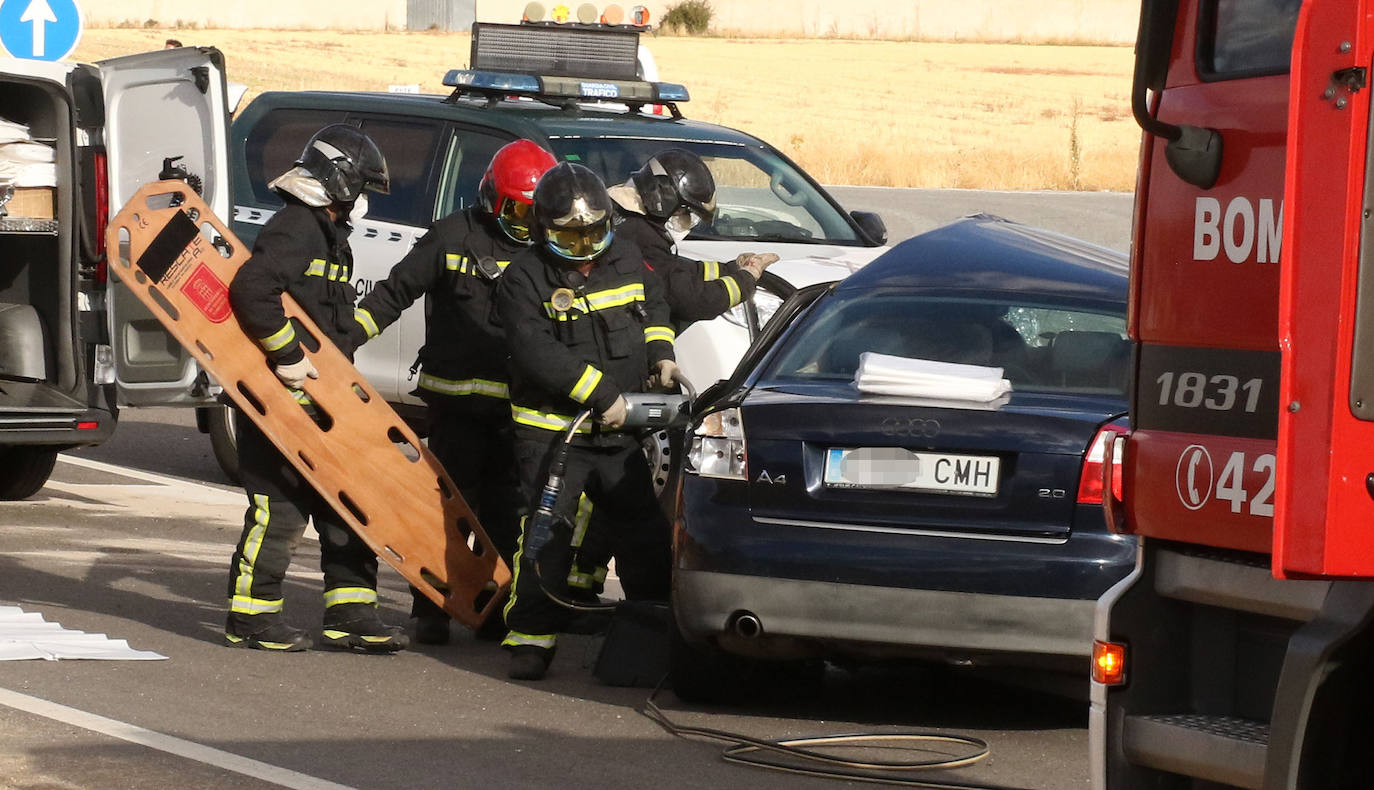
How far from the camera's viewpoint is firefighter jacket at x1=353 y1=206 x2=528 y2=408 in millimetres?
7824

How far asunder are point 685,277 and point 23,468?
4.11 meters

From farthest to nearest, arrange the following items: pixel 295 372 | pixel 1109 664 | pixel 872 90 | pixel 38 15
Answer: pixel 872 90 → pixel 38 15 → pixel 295 372 → pixel 1109 664

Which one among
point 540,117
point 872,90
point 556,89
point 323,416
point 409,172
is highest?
point 872,90

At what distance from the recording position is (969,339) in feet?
21.9

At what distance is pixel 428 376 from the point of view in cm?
798

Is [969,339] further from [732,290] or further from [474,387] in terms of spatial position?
[474,387]

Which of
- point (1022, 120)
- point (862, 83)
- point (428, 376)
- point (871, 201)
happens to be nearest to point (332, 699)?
point (428, 376)

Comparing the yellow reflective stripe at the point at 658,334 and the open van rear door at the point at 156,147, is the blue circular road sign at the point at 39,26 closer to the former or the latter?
the open van rear door at the point at 156,147

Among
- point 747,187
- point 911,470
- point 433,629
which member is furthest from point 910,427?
point 747,187

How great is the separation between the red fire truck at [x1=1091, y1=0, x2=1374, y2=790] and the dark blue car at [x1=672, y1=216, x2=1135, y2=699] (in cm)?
160

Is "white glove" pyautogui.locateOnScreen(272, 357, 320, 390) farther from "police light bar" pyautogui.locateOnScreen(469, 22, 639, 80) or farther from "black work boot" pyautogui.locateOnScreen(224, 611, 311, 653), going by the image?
"police light bar" pyautogui.locateOnScreen(469, 22, 639, 80)

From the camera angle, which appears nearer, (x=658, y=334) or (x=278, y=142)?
(x=658, y=334)

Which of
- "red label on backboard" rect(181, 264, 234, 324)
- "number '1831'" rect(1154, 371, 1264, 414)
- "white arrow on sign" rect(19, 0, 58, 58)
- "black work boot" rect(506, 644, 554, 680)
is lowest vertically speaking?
"black work boot" rect(506, 644, 554, 680)

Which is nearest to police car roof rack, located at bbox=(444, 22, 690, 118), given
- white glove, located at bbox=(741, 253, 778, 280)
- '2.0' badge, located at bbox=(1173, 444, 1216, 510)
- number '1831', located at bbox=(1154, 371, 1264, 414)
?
white glove, located at bbox=(741, 253, 778, 280)
